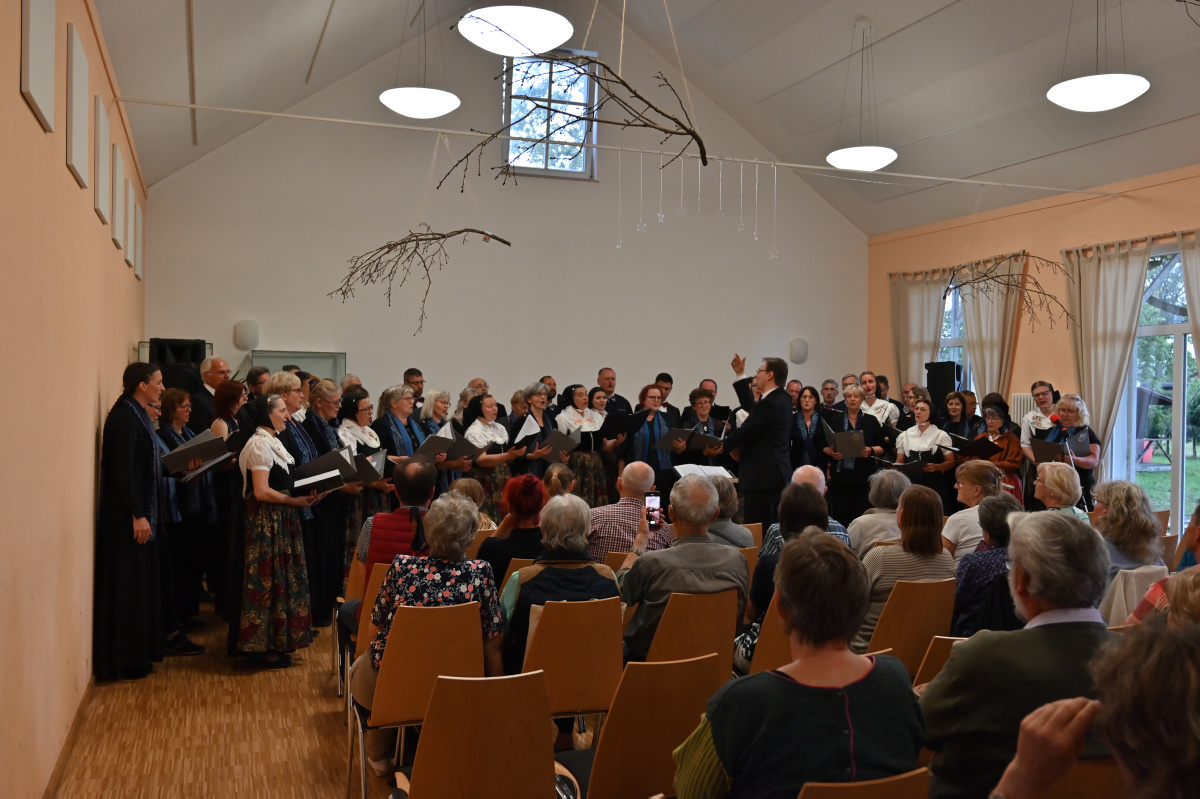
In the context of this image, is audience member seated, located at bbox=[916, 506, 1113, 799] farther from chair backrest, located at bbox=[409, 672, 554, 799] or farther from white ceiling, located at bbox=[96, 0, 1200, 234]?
white ceiling, located at bbox=[96, 0, 1200, 234]

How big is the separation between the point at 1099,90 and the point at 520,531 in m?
6.14

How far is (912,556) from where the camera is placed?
11.0 ft

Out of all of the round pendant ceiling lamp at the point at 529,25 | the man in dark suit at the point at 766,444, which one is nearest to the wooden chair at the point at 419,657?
the man in dark suit at the point at 766,444

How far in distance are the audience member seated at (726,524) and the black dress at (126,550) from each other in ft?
9.16

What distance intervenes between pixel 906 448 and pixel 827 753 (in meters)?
6.78

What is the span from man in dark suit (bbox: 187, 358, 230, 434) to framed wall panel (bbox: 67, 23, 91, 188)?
2020 millimetres

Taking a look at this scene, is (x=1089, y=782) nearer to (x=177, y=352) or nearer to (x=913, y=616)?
(x=913, y=616)

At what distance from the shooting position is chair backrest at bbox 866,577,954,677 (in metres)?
3.12

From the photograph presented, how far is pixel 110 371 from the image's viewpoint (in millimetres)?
5648

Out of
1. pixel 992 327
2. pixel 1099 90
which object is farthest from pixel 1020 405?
pixel 1099 90

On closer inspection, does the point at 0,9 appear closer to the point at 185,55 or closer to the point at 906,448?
the point at 185,55

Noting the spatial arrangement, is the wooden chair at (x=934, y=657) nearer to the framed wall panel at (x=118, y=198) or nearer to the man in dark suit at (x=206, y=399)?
the man in dark suit at (x=206, y=399)

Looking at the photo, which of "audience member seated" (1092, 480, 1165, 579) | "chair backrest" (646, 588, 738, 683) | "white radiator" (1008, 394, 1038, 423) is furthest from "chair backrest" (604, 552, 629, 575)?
"white radiator" (1008, 394, 1038, 423)

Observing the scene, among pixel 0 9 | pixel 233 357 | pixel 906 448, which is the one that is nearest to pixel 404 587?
pixel 0 9
